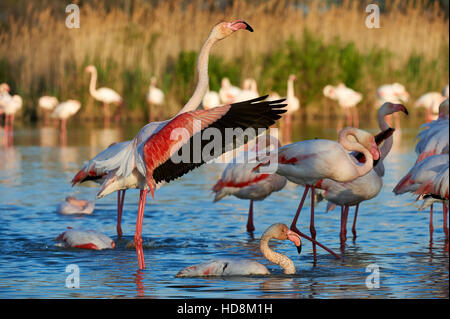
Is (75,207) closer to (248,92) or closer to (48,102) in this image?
(248,92)

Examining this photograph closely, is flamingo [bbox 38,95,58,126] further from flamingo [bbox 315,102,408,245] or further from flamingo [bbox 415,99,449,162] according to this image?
flamingo [bbox 315,102,408,245]

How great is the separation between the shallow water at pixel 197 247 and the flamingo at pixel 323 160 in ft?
1.97

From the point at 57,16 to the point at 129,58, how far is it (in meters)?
18.4

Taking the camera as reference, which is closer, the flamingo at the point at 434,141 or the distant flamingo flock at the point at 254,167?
the distant flamingo flock at the point at 254,167

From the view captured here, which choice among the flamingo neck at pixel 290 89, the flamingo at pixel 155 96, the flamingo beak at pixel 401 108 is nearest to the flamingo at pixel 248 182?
the flamingo beak at pixel 401 108

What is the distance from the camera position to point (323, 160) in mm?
7035

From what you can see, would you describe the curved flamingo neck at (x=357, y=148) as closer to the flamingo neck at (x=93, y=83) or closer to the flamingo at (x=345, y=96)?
the flamingo at (x=345, y=96)

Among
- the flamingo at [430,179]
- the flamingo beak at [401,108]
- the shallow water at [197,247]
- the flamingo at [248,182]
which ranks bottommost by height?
the shallow water at [197,247]

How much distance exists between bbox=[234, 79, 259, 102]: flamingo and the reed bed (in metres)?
1.04

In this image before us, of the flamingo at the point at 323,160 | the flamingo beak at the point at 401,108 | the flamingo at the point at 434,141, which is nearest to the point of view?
the flamingo at the point at 323,160

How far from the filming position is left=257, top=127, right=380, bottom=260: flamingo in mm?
7023

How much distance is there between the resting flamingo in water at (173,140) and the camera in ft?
19.7
